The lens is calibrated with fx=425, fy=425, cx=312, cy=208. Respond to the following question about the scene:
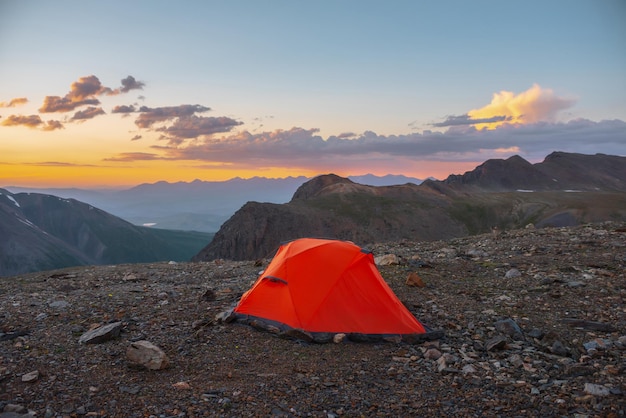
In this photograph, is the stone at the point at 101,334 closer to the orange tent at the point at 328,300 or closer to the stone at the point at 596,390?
the orange tent at the point at 328,300

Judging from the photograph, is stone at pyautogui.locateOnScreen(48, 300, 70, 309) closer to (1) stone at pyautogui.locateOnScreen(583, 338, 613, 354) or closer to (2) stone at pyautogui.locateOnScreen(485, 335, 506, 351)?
(2) stone at pyautogui.locateOnScreen(485, 335, 506, 351)

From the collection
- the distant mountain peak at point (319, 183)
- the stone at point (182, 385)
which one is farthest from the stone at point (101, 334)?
the distant mountain peak at point (319, 183)

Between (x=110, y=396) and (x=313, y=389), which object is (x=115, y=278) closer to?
(x=110, y=396)

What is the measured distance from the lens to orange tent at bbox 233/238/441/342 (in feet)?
29.6

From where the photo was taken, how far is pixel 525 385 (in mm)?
6812

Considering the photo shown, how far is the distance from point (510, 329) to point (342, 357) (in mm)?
3712

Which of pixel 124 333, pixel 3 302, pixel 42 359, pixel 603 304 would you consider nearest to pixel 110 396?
pixel 42 359

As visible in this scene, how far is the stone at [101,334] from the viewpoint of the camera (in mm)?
8633

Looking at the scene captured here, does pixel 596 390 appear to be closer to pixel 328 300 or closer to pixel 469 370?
pixel 469 370

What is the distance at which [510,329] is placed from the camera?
352 inches

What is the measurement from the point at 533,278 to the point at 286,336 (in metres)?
8.17

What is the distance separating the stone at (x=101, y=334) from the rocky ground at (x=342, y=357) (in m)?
0.15

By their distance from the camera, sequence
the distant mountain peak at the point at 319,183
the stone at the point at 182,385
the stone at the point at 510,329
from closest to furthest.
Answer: the stone at the point at 182,385
the stone at the point at 510,329
the distant mountain peak at the point at 319,183

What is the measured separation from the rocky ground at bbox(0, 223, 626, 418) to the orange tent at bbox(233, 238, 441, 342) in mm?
381
